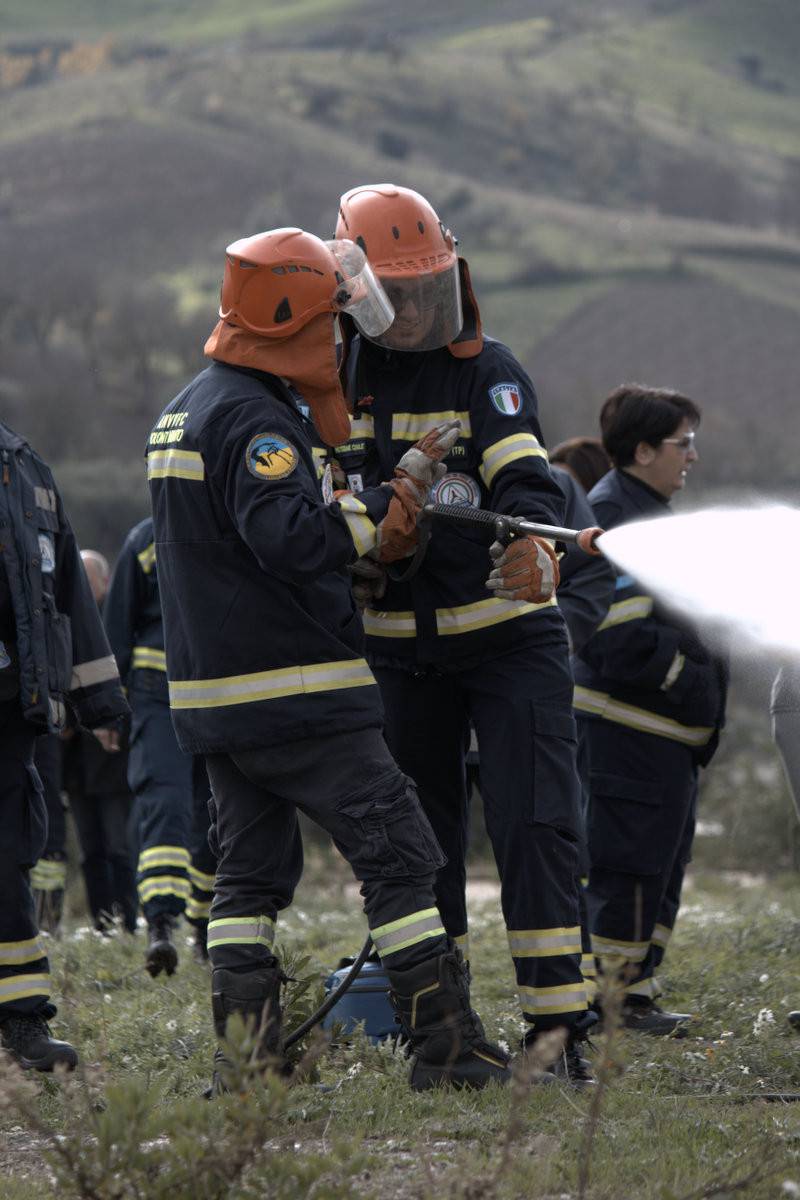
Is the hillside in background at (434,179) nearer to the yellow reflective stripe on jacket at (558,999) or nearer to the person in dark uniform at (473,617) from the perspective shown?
the person in dark uniform at (473,617)

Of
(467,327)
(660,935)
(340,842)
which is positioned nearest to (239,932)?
(340,842)

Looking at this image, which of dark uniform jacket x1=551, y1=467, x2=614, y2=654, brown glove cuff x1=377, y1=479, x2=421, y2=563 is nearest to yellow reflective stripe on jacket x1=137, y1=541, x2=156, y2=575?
dark uniform jacket x1=551, y1=467, x2=614, y2=654

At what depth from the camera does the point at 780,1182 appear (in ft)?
10.8

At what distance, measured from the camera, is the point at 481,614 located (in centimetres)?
449

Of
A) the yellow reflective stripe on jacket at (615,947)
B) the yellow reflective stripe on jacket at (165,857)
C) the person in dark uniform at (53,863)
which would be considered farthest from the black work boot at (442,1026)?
the person in dark uniform at (53,863)

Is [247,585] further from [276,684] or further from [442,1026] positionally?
[442,1026]

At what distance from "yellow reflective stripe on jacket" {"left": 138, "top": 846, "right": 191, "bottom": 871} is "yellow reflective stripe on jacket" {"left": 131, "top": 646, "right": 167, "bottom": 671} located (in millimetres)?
797

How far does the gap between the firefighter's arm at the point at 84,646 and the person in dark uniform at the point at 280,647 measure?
80 cm

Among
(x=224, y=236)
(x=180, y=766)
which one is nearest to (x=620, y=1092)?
(x=180, y=766)

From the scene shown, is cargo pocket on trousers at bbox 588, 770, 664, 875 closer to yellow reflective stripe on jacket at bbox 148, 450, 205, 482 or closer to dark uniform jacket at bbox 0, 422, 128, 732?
dark uniform jacket at bbox 0, 422, 128, 732

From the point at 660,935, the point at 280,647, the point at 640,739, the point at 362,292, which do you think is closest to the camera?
the point at 280,647

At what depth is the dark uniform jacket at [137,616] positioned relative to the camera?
7480 mm

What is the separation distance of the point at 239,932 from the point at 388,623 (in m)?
0.97

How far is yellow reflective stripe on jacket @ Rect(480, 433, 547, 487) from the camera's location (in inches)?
176
